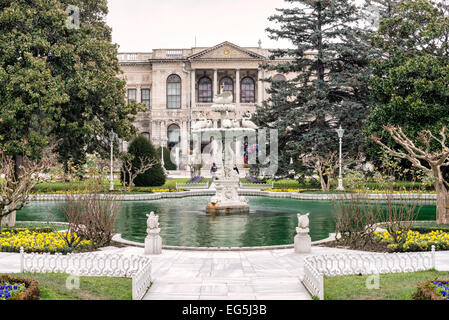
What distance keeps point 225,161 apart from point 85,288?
11815 millimetres

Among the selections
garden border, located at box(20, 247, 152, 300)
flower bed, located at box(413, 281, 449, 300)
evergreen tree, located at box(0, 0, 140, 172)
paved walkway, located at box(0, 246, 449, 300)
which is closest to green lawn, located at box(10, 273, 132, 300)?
garden border, located at box(20, 247, 152, 300)

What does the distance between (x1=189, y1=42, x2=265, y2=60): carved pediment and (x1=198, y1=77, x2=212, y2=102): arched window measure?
4097mm

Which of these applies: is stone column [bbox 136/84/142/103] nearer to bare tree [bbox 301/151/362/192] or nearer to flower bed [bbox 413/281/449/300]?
bare tree [bbox 301/151/362/192]

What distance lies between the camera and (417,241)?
11.1 metres

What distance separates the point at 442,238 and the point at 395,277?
13.1 feet

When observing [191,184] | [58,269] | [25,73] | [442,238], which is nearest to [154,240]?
[58,269]

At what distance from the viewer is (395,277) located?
8062 mm

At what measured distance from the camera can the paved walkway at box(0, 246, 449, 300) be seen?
7258 millimetres

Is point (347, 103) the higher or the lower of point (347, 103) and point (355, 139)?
the higher

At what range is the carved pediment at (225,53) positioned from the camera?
55.8m

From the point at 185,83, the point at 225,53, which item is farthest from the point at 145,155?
the point at 185,83

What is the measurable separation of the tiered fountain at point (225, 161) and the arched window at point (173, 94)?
40489 millimetres
